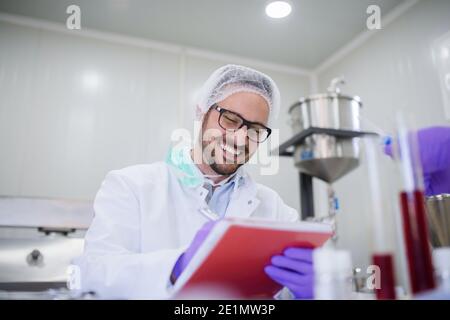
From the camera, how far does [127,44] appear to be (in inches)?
47.3

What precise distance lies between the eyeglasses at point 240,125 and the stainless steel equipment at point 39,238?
20.9 inches

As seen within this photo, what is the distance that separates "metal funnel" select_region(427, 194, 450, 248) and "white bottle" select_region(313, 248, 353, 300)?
1.18 feet

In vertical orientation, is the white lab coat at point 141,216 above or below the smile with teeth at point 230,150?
below

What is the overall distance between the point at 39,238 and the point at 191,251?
0.79m

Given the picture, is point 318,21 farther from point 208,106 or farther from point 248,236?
point 248,236

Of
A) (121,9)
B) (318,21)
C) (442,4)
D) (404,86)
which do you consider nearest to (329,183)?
(404,86)

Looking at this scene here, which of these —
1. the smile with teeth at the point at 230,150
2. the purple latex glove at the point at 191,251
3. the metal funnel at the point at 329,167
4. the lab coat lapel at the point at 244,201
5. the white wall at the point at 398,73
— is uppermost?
the white wall at the point at 398,73

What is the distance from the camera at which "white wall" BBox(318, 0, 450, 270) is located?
4.37ft

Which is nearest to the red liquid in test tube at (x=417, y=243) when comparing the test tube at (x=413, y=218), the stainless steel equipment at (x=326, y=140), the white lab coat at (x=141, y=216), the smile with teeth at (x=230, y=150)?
the test tube at (x=413, y=218)

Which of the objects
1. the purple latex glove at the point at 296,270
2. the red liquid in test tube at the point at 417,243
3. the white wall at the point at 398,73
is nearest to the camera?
the red liquid in test tube at the point at 417,243

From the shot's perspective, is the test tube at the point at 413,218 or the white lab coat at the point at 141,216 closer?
the test tube at the point at 413,218

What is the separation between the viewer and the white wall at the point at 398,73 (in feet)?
4.37

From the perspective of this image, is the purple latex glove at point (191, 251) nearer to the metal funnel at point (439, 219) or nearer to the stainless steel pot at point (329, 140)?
the metal funnel at point (439, 219)

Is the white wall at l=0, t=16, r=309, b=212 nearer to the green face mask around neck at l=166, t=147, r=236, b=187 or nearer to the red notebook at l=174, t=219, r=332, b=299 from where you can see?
the green face mask around neck at l=166, t=147, r=236, b=187
